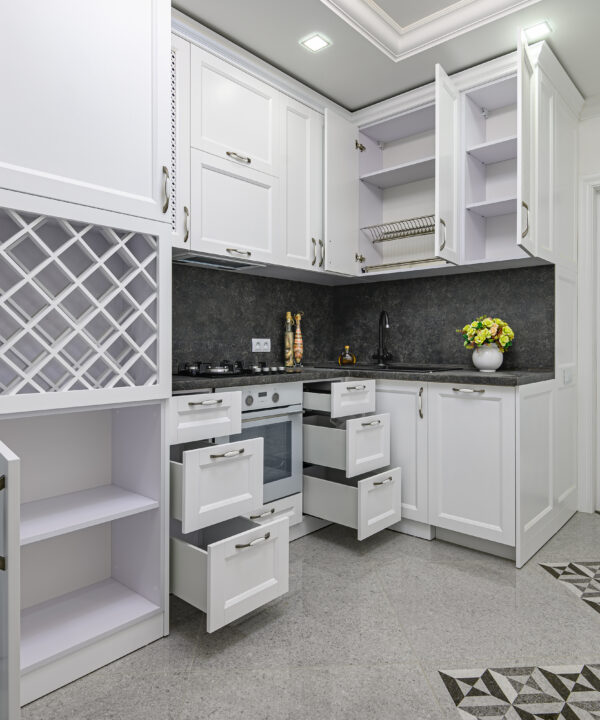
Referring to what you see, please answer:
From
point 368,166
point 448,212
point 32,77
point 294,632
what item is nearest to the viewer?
point 32,77

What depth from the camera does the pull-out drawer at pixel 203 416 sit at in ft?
5.89

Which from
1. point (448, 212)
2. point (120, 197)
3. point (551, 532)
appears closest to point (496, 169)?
point (448, 212)

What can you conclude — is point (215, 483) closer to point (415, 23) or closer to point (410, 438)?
point (410, 438)

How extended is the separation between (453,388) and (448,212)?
2.96 ft

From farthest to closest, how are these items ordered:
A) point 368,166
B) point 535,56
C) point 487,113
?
1. point 368,166
2. point 487,113
3. point 535,56

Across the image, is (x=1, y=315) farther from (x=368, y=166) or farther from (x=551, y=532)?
(x=551, y=532)

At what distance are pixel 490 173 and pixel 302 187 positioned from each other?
1109mm

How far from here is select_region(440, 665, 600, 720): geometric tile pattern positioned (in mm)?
1364

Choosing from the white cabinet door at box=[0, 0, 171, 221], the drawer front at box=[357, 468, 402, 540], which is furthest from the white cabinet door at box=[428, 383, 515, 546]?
the white cabinet door at box=[0, 0, 171, 221]

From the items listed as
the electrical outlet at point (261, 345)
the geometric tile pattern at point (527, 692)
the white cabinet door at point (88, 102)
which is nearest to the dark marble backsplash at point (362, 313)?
the electrical outlet at point (261, 345)

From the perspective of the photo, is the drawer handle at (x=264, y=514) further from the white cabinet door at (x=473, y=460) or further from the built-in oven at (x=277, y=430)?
the white cabinet door at (x=473, y=460)

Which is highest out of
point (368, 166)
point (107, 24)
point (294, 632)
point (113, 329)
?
point (368, 166)

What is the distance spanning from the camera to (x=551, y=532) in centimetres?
259

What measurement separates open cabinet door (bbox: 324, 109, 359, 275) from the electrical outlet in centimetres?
58
